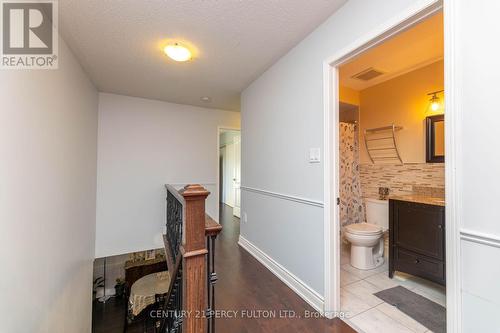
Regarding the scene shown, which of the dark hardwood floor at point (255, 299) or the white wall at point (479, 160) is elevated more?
the white wall at point (479, 160)

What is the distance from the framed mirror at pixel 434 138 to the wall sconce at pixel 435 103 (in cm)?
9

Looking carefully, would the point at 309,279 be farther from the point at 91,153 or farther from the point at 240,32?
the point at 91,153

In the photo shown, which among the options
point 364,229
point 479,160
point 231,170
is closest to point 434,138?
point 364,229

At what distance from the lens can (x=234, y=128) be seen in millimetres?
4523

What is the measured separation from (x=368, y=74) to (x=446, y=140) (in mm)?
2114

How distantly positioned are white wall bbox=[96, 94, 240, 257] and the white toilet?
2.56 metres

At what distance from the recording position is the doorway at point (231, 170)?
5922mm

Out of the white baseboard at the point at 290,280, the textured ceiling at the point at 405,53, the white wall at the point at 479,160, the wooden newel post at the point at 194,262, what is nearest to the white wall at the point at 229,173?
the white baseboard at the point at 290,280

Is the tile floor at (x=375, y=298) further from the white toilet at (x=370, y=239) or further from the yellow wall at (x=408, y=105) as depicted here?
the yellow wall at (x=408, y=105)

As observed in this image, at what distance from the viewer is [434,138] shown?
7.92 ft

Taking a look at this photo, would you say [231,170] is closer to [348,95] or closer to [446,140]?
[348,95]

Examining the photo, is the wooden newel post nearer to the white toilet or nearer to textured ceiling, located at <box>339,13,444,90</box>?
textured ceiling, located at <box>339,13,444,90</box>

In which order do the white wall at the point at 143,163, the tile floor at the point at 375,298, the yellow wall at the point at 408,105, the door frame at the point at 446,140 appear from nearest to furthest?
the door frame at the point at 446,140 < the tile floor at the point at 375,298 < the yellow wall at the point at 408,105 < the white wall at the point at 143,163

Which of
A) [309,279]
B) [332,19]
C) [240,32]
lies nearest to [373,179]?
[309,279]
